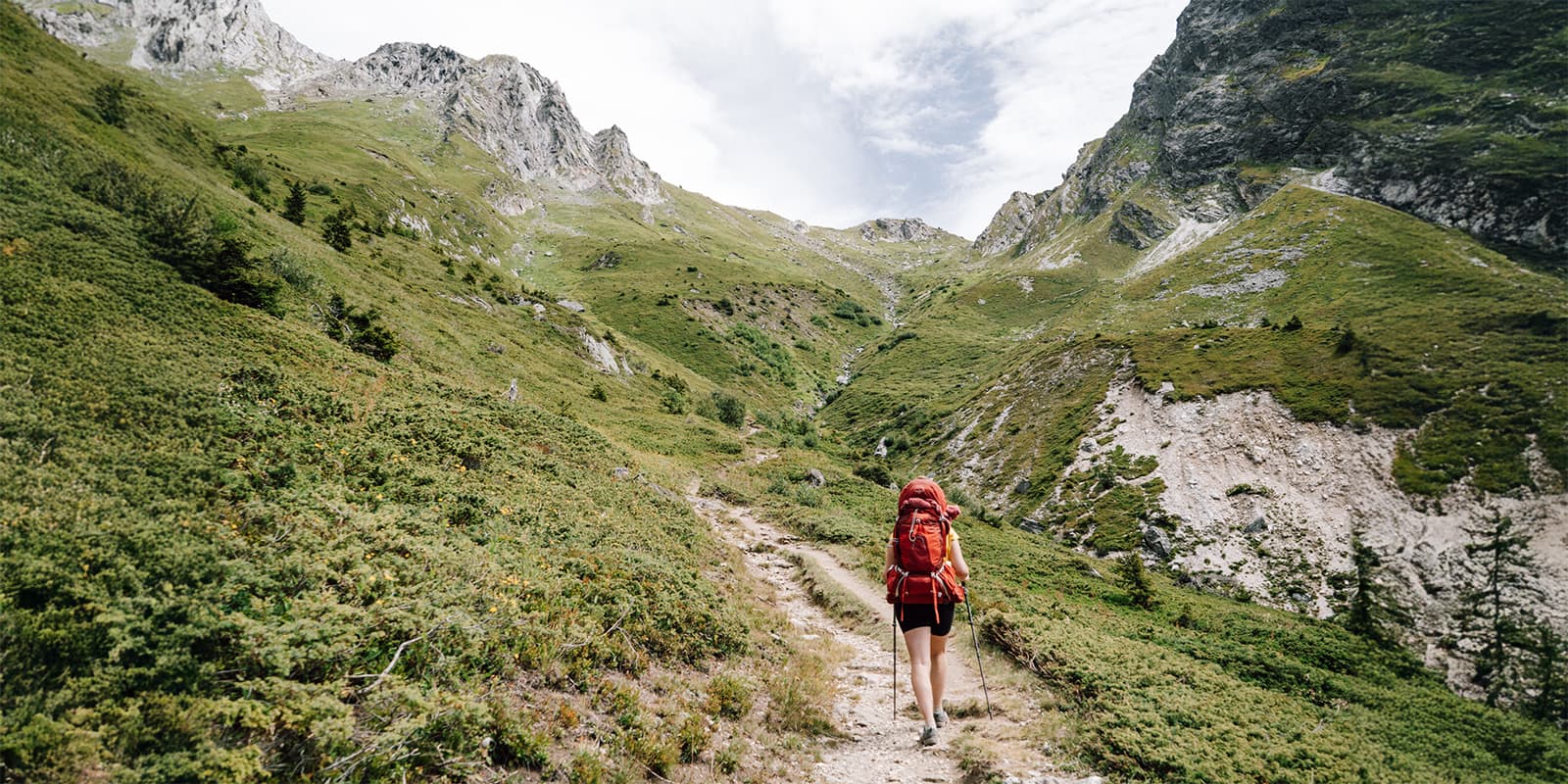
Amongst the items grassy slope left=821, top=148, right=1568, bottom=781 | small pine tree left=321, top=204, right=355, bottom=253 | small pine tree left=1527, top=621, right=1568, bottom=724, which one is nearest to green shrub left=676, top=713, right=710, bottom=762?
grassy slope left=821, top=148, right=1568, bottom=781

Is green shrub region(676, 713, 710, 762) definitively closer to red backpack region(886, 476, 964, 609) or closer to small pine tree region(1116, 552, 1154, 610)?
red backpack region(886, 476, 964, 609)

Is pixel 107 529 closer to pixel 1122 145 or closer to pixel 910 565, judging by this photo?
pixel 910 565

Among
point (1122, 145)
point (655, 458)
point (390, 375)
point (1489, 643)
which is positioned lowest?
point (655, 458)

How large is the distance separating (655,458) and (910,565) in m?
26.7

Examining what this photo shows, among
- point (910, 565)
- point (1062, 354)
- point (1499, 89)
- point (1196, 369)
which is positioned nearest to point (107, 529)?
point (910, 565)

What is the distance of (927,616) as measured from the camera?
8906 millimetres

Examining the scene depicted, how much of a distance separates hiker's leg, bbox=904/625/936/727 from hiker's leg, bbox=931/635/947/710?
0.12 metres

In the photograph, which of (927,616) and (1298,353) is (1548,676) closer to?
(927,616)

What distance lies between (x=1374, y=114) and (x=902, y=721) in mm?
120521

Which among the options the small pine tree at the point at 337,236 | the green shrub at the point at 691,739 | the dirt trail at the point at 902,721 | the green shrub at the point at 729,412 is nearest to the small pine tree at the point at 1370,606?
the dirt trail at the point at 902,721

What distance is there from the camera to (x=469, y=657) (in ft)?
25.9

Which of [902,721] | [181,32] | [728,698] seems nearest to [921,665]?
[902,721]

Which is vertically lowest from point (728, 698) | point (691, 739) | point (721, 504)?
point (721, 504)

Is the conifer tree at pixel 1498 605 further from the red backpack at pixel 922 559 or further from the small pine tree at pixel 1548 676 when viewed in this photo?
the red backpack at pixel 922 559
